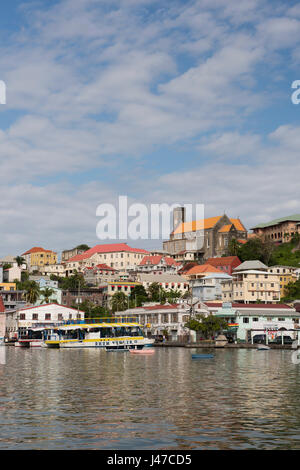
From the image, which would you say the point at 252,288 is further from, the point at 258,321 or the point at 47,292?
the point at 47,292

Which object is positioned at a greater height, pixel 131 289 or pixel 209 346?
pixel 131 289

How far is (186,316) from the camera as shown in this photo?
13650 centimetres

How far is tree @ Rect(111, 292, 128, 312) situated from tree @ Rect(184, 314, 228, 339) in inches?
1893

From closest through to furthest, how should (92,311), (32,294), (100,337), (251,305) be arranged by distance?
(100,337) < (251,305) < (92,311) < (32,294)

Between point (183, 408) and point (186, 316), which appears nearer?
point (183, 408)

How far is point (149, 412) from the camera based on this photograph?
93.0 ft

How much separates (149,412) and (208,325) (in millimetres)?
96287

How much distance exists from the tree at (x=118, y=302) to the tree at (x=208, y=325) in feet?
158

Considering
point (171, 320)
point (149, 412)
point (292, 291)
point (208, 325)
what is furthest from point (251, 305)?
point (149, 412)

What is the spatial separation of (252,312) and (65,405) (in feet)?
339

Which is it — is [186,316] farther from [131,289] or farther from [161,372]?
[161,372]

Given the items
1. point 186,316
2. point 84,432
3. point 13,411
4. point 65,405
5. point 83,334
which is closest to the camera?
point 84,432

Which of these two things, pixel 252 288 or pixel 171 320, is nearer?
pixel 171 320
